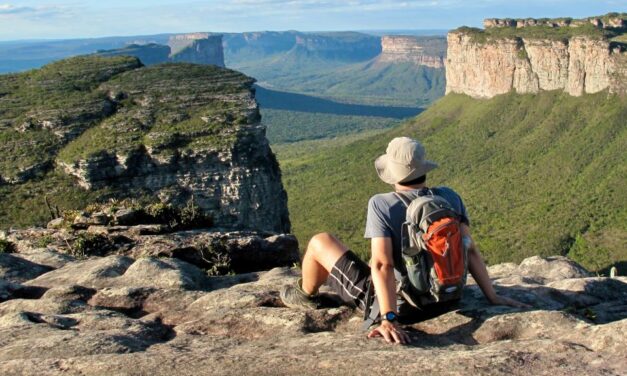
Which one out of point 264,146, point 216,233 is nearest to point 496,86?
point 264,146

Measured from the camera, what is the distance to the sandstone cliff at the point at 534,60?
229 ft

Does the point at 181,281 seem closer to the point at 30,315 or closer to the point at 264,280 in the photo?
the point at 264,280

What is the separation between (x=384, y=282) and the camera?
6227 mm

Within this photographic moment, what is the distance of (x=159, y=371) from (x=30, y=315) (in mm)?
2884

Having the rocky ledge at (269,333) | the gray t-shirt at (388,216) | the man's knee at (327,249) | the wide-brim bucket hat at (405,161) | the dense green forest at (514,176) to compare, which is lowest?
the dense green forest at (514,176)

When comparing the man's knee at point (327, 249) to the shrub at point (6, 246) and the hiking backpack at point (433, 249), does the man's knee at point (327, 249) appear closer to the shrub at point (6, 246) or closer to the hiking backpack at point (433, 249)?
the hiking backpack at point (433, 249)

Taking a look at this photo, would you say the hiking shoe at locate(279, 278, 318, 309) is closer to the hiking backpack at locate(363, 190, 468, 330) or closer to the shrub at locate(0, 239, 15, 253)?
the hiking backpack at locate(363, 190, 468, 330)

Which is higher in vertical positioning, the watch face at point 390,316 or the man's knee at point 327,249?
the man's knee at point 327,249

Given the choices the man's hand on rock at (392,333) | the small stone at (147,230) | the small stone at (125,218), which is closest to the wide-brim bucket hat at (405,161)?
the man's hand on rock at (392,333)

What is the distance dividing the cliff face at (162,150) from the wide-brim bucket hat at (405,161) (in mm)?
24961

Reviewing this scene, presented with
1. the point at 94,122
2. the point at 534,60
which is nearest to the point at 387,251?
the point at 94,122

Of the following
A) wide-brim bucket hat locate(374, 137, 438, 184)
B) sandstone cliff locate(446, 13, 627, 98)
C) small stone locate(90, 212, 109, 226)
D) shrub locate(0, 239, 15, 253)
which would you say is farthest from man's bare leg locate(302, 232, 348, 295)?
sandstone cliff locate(446, 13, 627, 98)

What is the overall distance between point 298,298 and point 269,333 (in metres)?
0.73

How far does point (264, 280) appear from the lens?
9.93 meters
